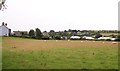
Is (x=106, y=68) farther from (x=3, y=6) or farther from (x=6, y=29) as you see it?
(x=6, y=29)

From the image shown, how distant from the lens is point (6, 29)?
421ft

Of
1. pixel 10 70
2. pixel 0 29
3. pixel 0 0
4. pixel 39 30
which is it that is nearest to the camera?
pixel 10 70

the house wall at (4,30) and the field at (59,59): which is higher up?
the house wall at (4,30)

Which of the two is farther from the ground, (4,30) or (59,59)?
(4,30)

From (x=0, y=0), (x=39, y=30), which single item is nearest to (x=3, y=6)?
(x=0, y=0)

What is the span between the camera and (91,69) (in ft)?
66.8

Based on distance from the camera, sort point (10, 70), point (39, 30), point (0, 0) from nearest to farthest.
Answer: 1. point (10, 70)
2. point (0, 0)
3. point (39, 30)

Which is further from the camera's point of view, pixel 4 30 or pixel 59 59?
pixel 4 30

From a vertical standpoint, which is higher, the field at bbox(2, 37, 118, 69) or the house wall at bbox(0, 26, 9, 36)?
the house wall at bbox(0, 26, 9, 36)

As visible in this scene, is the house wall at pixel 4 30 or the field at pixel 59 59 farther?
the house wall at pixel 4 30

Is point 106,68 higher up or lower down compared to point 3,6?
lower down

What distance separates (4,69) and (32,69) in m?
1.91

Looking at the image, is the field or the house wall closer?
the field

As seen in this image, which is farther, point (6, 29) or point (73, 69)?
point (6, 29)
